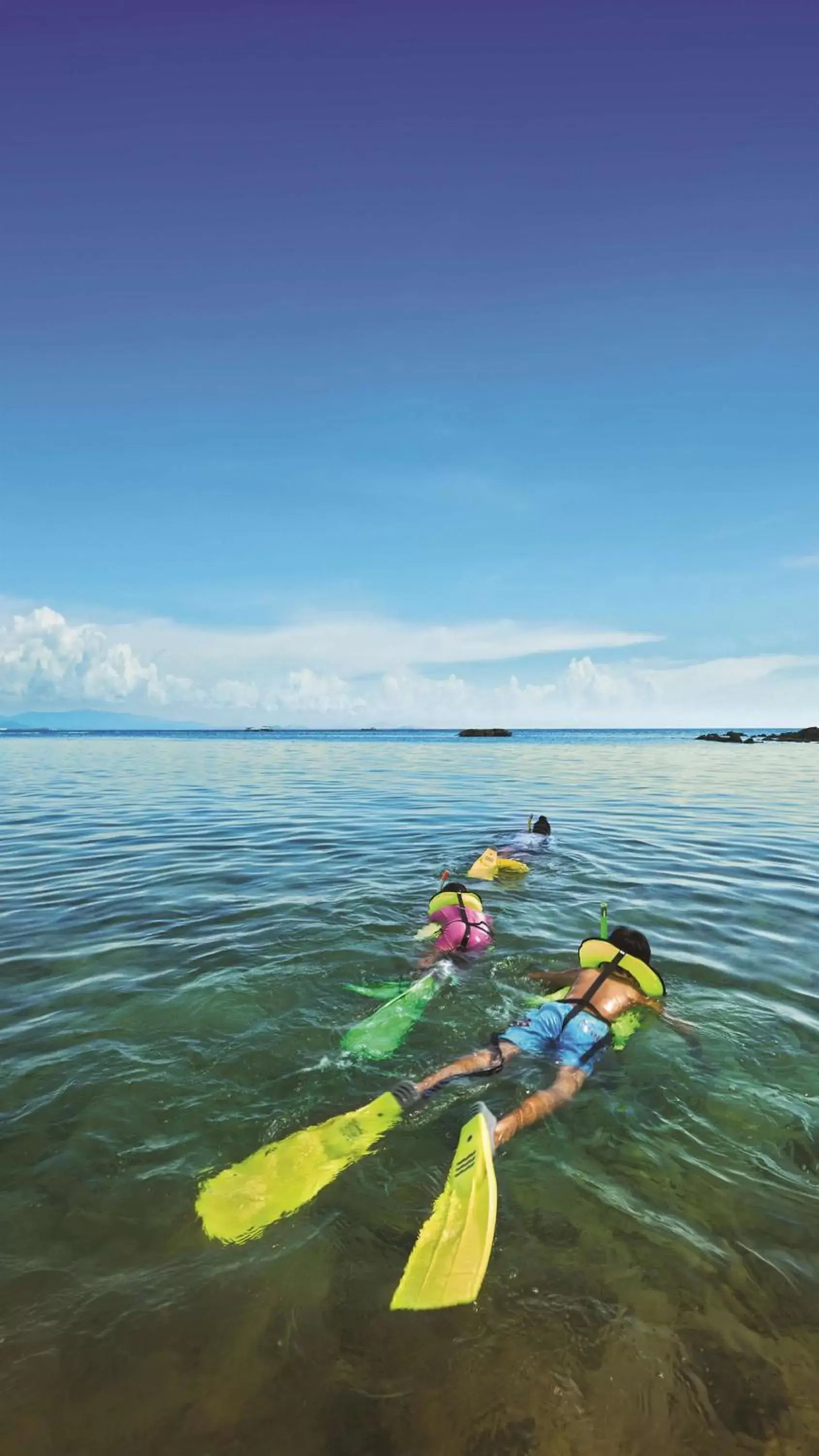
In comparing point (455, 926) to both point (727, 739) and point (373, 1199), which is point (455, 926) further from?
point (727, 739)

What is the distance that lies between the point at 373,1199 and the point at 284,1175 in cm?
69

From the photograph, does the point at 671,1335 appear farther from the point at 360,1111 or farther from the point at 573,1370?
the point at 360,1111

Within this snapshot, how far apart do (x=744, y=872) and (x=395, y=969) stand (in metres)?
9.29

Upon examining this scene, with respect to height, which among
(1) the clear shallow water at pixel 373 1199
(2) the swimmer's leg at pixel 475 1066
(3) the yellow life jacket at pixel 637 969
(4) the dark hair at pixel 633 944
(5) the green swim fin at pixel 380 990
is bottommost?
(1) the clear shallow water at pixel 373 1199

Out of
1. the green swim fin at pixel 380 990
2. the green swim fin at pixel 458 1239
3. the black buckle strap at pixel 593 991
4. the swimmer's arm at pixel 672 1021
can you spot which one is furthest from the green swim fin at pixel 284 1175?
the swimmer's arm at pixel 672 1021

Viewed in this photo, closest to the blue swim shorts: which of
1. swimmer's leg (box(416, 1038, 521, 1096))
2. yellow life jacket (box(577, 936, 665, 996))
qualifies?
swimmer's leg (box(416, 1038, 521, 1096))

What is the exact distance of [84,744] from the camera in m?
77.5

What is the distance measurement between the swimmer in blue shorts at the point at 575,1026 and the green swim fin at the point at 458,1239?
0.62 meters

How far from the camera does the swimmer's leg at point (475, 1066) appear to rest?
6.11 metres

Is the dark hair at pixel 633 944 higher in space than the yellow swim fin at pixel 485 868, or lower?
higher

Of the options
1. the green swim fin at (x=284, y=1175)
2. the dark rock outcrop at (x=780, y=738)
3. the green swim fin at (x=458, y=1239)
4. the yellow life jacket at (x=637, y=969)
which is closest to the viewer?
the green swim fin at (x=458, y=1239)

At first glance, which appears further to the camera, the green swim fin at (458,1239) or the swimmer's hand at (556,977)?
the swimmer's hand at (556,977)

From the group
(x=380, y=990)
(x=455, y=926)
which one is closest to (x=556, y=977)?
(x=455, y=926)

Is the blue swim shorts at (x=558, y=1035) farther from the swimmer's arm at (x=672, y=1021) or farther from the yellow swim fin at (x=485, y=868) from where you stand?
the yellow swim fin at (x=485, y=868)
